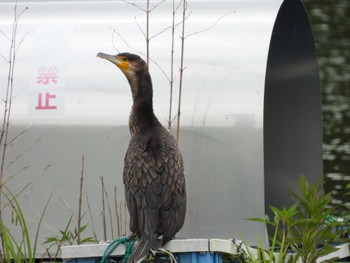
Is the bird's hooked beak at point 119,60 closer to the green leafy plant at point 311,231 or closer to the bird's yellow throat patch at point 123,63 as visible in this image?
the bird's yellow throat patch at point 123,63

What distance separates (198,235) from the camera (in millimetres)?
4734

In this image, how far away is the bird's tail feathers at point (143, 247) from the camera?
12.7ft

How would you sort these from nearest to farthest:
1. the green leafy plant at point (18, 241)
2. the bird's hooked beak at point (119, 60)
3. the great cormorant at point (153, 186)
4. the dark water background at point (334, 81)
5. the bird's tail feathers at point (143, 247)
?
the bird's tail feathers at point (143, 247) < the great cormorant at point (153, 186) < the green leafy plant at point (18, 241) < the bird's hooked beak at point (119, 60) < the dark water background at point (334, 81)

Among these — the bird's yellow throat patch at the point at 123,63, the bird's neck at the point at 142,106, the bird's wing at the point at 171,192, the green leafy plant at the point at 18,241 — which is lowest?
the green leafy plant at the point at 18,241

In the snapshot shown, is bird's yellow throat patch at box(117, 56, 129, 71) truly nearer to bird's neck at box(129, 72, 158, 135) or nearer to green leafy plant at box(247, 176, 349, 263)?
bird's neck at box(129, 72, 158, 135)

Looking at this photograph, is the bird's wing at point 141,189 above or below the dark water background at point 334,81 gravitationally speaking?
below

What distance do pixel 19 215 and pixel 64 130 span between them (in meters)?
0.49

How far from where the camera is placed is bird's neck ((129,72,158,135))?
4.41 metres

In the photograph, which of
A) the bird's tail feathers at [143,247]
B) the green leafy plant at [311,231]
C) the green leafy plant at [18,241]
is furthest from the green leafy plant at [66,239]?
the green leafy plant at [311,231]

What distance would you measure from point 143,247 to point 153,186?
27 cm

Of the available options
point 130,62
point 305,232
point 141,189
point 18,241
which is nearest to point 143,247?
point 141,189

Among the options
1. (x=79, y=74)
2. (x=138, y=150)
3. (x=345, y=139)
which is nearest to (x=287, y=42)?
(x=79, y=74)

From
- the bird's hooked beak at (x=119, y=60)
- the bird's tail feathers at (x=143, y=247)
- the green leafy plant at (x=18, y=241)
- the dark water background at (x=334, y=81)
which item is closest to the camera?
the bird's tail feathers at (x=143, y=247)

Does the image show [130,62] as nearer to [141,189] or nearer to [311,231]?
[141,189]
